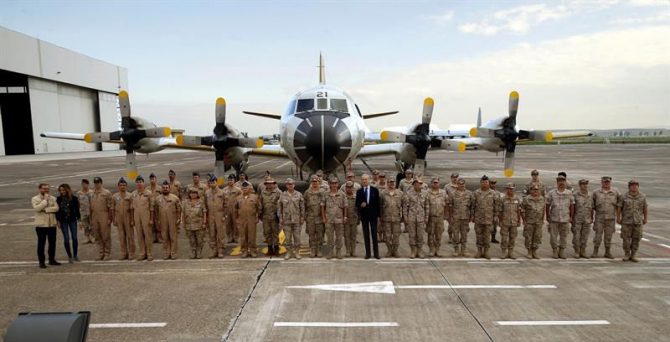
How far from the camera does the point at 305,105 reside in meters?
13.1

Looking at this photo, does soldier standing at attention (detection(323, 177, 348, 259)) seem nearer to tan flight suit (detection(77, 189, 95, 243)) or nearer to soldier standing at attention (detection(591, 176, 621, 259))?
soldier standing at attention (detection(591, 176, 621, 259))

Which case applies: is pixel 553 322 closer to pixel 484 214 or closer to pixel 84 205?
pixel 484 214

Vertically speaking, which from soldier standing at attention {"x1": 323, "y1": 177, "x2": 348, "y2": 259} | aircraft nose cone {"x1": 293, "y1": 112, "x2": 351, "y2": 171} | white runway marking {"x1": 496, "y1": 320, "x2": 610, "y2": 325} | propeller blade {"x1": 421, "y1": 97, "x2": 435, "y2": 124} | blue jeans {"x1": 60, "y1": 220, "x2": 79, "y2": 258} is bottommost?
white runway marking {"x1": 496, "y1": 320, "x2": 610, "y2": 325}

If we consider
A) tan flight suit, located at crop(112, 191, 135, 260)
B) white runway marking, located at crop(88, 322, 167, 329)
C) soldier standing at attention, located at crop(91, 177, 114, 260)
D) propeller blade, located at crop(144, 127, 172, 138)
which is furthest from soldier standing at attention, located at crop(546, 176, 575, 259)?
propeller blade, located at crop(144, 127, 172, 138)

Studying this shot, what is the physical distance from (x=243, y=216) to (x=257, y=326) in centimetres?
333

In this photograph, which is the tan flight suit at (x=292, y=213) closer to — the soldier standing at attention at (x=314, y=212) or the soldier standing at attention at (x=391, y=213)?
the soldier standing at attention at (x=314, y=212)

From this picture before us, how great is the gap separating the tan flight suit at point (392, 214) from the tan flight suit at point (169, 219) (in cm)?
370

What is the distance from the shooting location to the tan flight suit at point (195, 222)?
8.06 meters

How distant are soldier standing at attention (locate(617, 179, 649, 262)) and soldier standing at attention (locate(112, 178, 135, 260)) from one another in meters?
9.96

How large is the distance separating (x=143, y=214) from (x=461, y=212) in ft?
21.4

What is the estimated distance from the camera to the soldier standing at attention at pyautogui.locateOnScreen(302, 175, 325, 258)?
8195 mm

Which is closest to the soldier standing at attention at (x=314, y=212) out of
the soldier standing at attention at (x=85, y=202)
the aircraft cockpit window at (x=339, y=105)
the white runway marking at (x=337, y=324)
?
the white runway marking at (x=337, y=324)

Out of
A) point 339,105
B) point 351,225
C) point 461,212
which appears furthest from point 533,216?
point 339,105

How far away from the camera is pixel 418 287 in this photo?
658cm
